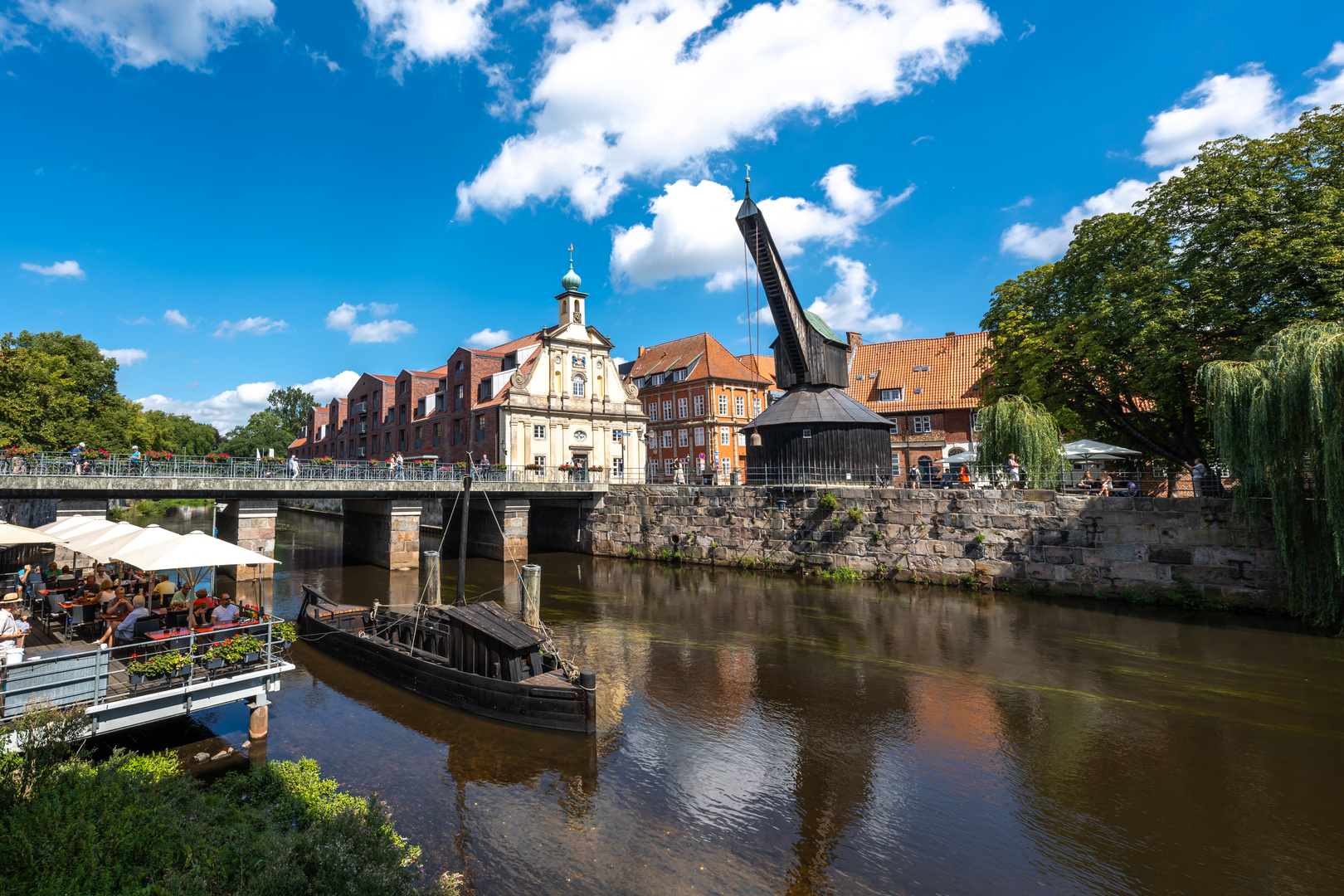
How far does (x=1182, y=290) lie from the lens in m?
22.1

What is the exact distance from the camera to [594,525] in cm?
3684

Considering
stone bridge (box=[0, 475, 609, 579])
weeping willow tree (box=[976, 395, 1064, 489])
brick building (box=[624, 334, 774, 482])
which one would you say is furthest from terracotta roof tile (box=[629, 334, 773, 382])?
weeping willow tree (box=[976, 395, 1064, 489])

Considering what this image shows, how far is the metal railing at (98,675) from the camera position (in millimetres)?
8039

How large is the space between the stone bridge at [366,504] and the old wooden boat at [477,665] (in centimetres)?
748

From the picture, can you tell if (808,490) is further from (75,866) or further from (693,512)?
(75,866)


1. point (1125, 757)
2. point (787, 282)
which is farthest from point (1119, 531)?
point (787, 282)

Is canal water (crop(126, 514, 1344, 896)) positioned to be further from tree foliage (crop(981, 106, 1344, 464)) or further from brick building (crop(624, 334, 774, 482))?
brick building (crop(624, 334, 774, 482))

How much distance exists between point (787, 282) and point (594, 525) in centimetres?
1730

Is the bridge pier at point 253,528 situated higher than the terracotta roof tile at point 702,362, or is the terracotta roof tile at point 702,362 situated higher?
the terracotta roof tile at point 702,362

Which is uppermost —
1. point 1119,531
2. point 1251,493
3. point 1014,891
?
point 1251,493

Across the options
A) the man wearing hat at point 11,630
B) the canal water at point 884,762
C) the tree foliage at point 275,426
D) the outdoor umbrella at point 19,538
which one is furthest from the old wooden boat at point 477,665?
the tree foliage at point 275,426

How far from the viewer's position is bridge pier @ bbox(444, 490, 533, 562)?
32.8 meters

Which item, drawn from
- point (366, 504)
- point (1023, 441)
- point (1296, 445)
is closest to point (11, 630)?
point (366, 504)

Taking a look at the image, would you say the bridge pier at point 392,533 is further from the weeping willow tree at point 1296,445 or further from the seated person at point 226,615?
the weeping willow tree at point 1296,445
